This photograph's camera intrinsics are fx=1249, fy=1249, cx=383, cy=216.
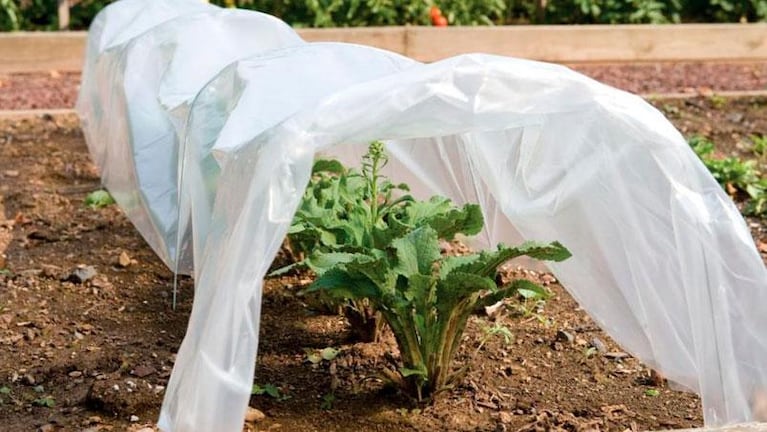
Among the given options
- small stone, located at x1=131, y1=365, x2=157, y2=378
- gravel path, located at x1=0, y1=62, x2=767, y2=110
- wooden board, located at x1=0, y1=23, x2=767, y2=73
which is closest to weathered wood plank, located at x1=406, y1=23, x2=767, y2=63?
wooden board, located at x1=0, y1=23, x2=767, y2=73

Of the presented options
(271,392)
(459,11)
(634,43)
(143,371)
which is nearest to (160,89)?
(143,371)

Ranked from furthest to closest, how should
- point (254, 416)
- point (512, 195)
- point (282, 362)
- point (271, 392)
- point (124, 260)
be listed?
point (124, 260) < point (282, 362) < point (512, 195) < point (271, 392) < point (254, 416)

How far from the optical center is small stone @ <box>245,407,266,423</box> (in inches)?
131

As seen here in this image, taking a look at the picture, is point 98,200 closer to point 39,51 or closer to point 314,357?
point 314,357

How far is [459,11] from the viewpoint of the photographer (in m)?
9.53

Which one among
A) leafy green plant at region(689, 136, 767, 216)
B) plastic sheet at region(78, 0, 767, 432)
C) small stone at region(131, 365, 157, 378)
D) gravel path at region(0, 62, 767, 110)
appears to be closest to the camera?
plastic sheet at region(78, 0, 767, 432)

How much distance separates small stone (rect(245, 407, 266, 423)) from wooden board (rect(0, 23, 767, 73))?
16.3 ft

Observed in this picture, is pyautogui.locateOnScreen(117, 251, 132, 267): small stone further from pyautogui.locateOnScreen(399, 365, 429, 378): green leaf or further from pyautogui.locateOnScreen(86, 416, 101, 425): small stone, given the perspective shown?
pyautogui.locateOnScreen(399, 365, 429, 378): green leaf

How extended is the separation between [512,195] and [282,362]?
0.86 meters

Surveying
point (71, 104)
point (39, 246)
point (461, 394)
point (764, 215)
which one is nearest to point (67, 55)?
point (71, 104)

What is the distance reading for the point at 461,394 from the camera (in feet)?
11.5

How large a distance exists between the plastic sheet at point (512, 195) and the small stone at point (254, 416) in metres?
0.37

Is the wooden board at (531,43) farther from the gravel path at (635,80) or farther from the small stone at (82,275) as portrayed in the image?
the small stone at (82,275)

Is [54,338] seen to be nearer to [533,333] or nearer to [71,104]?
[533,333]
